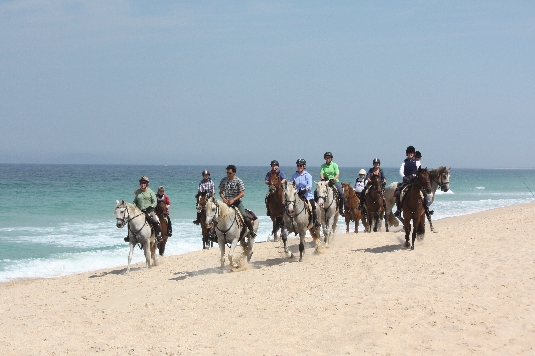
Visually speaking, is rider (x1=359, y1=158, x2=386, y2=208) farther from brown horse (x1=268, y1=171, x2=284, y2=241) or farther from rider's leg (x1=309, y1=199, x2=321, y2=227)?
brown horse (x1=268, y1=171, x2=284, y2=241)

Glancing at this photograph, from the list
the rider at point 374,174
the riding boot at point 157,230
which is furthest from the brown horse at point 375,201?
the riding boot at point 157,230

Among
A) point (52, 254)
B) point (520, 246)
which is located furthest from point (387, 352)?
point (52, 254)

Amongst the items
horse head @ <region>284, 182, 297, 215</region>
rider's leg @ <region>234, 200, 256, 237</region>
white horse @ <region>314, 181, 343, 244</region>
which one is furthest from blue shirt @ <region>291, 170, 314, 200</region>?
rider's leg @ <region>234, 200, 256, 237</region>

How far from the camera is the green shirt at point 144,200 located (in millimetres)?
15750

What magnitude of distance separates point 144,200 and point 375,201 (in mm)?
8236

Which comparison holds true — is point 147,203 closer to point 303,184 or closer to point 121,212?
point 121,212

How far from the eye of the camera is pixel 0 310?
12.3m

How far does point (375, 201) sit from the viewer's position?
20.4m

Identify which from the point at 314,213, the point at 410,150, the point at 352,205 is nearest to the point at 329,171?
the point at 314,213

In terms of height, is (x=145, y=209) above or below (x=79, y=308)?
above

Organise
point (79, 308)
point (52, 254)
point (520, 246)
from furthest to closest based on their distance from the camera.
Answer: point (52, 254), point (520, 246), point (79, 308)

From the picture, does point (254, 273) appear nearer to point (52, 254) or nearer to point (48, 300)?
point (48, 300)

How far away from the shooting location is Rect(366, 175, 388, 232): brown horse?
798 inches

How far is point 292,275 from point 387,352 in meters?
5.05
